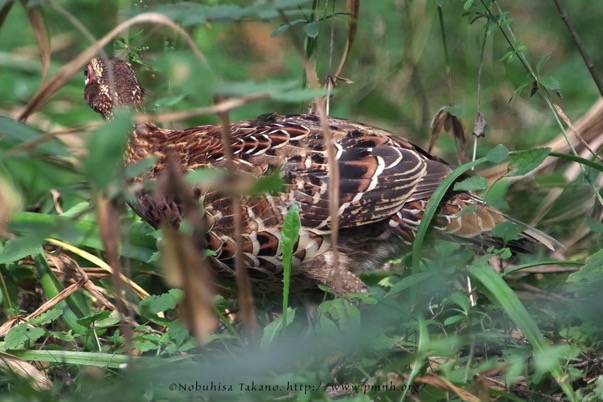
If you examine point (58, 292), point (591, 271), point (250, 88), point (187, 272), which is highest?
point (250, 88)

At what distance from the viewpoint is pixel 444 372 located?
3.28 meters

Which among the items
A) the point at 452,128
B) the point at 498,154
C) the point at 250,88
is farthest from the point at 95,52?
the point at 452,128

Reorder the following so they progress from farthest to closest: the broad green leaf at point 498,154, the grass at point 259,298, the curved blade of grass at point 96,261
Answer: the curved blade of grass at point 96,261 → the broad green leaf at point 498,154 → the grass at point 259,298

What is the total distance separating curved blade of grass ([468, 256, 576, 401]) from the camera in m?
3.17

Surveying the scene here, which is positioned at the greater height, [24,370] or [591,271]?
[591,271]

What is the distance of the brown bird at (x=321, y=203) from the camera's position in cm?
411

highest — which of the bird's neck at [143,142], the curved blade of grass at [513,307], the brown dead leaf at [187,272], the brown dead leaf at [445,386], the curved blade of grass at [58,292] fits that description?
the brown dead leaf at [187,272]

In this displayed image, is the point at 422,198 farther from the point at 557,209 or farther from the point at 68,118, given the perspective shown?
the point at 68,118

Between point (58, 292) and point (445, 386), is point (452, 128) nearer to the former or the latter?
point (445, 386)

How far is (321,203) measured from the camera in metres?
4.11

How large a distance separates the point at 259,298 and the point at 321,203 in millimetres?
614

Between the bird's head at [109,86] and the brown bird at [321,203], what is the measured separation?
11.2 inches

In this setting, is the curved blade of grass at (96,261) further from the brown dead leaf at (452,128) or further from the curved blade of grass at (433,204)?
the brown dead leaf at (452,128)

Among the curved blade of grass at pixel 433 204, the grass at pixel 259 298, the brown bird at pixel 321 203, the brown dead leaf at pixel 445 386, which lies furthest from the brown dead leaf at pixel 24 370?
A: the curved blade of grass at pixel 433 204
